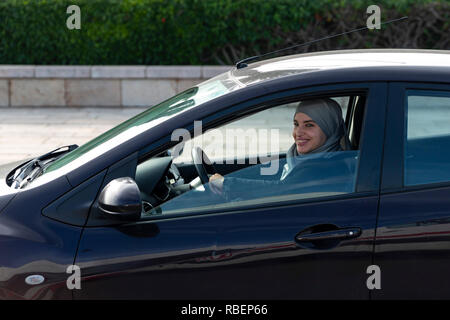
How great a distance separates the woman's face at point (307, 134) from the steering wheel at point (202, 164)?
1.69ft

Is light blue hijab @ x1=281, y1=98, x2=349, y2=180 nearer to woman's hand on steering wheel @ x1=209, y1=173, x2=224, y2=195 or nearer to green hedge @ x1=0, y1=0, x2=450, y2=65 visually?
woman's hand on steering wheel @ x1=209, y1=173, x2=224, y2=195

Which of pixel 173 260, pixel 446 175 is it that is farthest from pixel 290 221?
pixel 446 175

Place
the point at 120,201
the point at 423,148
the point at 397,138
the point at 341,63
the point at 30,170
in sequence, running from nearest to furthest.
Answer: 1. the point at 120,201
2. the point at 397,138
3. the point at 423,148
4. the point at 341,63
5. the point at 30,170

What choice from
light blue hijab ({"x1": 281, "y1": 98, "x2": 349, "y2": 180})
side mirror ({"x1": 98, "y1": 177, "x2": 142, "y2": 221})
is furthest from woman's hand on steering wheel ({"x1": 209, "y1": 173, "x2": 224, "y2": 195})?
side mirror ({"x1": 98, "y1": 177, "x2": 142, "y2": 221})

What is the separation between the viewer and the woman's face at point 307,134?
Result: 345 centimetres

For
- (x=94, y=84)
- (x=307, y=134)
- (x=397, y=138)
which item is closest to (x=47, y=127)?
(x=94, y=84)

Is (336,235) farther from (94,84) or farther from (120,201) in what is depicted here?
(94,84)

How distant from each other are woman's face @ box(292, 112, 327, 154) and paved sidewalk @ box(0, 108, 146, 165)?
5.70 meters

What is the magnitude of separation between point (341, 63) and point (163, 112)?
0.84 meters

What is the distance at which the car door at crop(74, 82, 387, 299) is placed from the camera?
2.90 metres

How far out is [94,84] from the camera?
38.9ft

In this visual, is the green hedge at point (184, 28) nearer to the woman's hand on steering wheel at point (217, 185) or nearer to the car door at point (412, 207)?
the woman's hand on steering wheel at point (217, 185)
